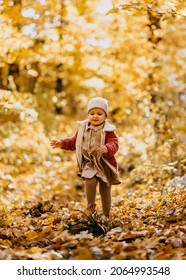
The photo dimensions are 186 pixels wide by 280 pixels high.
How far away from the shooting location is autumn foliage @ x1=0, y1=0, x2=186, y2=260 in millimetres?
4312

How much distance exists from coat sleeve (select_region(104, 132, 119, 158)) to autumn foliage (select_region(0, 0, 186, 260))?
66 cm

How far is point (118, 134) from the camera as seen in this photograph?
10.4 meters

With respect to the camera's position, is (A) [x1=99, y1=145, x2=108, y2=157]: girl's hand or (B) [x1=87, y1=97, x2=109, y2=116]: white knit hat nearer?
(A) [x1=99, y1=145, x2=108, y2=157]: girl's hand

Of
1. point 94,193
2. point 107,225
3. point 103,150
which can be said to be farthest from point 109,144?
point 107,225

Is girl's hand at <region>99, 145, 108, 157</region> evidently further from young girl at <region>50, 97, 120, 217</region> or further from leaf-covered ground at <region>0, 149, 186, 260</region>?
leaf-covered ground at <region>0, 149, 186, 260</region>

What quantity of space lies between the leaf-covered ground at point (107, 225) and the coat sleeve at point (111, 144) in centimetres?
65

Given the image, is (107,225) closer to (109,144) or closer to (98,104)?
(109,144)

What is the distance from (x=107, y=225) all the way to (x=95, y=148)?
0.78 meters

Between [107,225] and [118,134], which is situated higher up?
[107,225]

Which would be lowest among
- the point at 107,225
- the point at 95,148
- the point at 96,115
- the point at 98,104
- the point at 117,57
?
the point at 117,57

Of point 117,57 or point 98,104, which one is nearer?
point 98,104

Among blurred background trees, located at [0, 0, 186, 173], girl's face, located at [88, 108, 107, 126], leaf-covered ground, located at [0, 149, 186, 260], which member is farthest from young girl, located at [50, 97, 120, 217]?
blurred background trees, located at [0, 0, 186, 173]

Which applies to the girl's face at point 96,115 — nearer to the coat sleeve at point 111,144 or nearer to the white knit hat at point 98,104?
the white knit hat at point 98,104

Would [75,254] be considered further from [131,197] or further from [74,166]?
[74,166]
